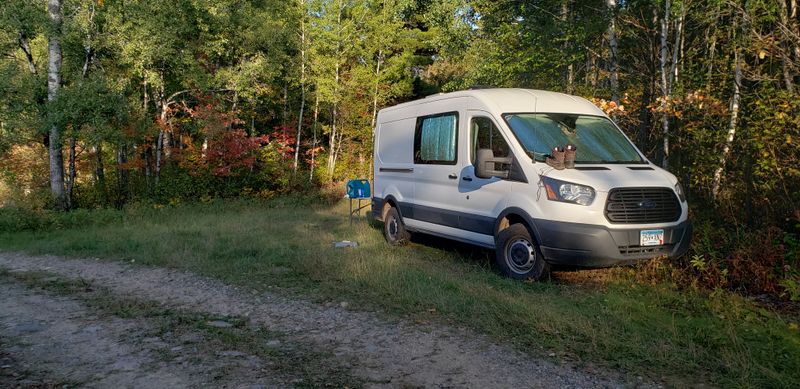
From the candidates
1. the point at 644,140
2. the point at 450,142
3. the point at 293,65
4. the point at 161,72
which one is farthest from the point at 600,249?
the point at 293,65

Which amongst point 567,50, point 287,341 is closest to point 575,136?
point 287,341

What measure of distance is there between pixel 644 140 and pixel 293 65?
18618 millimetres

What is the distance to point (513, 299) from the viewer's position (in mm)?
5801

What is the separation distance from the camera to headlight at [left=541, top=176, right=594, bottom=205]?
6.43 meters

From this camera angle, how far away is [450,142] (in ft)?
28.0

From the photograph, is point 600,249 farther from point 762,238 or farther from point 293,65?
point 293,65

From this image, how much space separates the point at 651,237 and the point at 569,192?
1.10m

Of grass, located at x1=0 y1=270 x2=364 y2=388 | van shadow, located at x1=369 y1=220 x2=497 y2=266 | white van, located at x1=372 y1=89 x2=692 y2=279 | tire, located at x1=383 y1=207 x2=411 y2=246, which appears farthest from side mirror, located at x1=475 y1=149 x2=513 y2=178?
grass, located at x1=0 y1=270 x2=364 y2=388

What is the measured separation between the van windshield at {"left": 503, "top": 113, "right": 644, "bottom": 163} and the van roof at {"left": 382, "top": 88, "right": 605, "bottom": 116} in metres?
0.11

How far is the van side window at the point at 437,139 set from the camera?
8.50 meters

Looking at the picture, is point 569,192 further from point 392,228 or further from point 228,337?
point 392,228

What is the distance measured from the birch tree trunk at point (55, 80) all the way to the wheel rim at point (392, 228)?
11.9 metres

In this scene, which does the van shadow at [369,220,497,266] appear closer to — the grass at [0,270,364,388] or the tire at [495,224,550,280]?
the tire at [495,224,550,280]

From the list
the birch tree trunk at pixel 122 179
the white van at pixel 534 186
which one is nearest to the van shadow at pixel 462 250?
the white van at pixel 534 186
